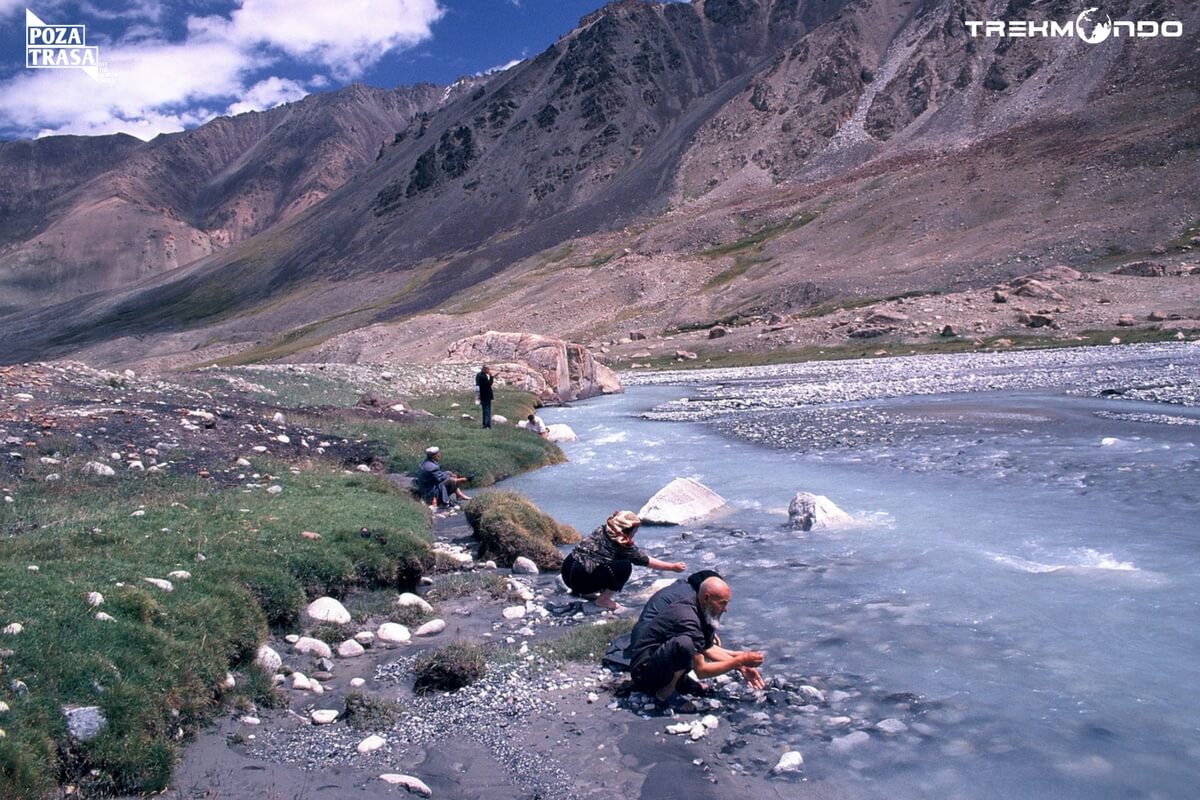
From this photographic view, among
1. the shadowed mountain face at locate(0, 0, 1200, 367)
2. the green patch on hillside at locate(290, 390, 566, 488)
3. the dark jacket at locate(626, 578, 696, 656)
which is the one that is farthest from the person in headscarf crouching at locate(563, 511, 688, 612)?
the shadowed mountain face at locate(0, 0, 1200, 367)

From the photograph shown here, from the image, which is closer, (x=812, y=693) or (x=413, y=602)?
(x=812, y=693)

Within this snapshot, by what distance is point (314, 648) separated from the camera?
10.2 metres

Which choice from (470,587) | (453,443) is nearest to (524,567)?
(470,587)

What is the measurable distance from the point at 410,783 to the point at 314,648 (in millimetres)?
3470

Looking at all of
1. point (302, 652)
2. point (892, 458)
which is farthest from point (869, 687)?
point (892, 458)

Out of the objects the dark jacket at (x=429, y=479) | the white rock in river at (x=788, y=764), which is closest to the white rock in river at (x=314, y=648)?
the white rock in river at (x=788, y=764)

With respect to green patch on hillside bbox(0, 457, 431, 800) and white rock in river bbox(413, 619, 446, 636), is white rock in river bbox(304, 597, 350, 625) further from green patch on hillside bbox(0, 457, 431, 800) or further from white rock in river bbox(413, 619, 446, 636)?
white rock in river bbox(413, 619, 446, 636)

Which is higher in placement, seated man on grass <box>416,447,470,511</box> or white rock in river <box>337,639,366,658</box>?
seated man on grass <box>416,447,470,511</box>

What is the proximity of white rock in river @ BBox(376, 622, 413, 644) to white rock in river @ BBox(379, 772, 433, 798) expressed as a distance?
3360 mm

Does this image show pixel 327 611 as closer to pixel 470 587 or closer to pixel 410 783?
pixel 470 587

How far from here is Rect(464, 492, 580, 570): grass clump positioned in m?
14.2

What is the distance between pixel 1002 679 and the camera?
873 centimetres

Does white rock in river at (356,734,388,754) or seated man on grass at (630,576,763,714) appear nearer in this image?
white rock in river at (356,734,388,754)

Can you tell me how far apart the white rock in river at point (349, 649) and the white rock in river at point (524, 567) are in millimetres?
3754
